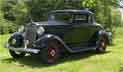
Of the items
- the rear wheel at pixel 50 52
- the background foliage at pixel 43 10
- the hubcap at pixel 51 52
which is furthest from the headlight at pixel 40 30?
the background foliage at pixel 43 10

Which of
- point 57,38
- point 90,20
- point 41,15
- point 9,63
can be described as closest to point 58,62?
point 57,38

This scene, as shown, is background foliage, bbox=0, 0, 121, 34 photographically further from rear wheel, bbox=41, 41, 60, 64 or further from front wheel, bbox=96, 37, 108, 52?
rear wheel, bbox=41, 41, 60, 64

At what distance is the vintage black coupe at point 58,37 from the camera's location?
10773mm

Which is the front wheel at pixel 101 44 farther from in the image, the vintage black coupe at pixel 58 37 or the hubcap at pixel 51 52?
the hubcap at pixel 51 52

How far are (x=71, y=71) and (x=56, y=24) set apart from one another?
7.57 feet

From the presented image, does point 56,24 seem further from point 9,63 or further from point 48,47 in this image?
point 9,63

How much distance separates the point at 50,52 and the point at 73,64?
93 centimetres

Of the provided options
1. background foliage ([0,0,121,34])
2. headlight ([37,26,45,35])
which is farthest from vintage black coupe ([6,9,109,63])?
background foliage ([0,0,121,34])

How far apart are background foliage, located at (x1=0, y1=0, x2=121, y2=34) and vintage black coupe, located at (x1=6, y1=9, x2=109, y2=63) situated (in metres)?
4.41

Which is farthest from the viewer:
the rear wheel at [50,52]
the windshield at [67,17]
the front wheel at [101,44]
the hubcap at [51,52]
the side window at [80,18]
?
the front wheel at [101,44]

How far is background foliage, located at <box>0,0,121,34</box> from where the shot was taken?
19094mm

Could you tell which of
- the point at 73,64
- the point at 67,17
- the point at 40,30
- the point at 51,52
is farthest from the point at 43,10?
the point at 73,64

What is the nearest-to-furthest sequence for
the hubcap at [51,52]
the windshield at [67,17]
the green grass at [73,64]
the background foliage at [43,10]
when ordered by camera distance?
the green grass at [73,64] < the hubcap at [51,52] < the windshield at [67,17] < the background foliage at [43,10]

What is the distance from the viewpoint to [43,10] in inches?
854
